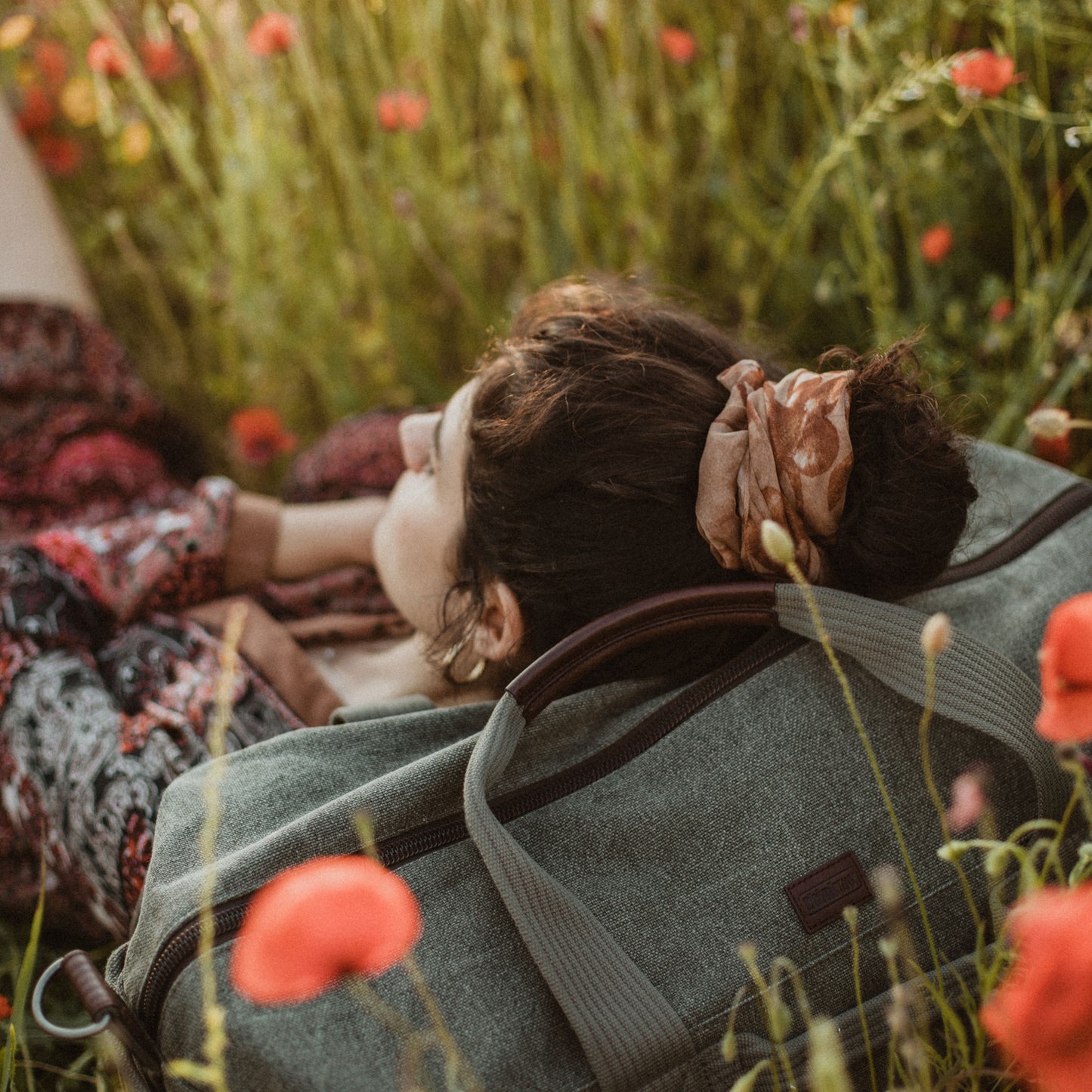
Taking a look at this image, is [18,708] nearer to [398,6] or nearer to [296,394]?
[296,394]

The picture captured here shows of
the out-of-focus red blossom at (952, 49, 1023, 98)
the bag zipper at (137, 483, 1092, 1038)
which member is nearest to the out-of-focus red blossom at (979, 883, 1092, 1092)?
the bag zipper at (137, 483, 1092, 1038)

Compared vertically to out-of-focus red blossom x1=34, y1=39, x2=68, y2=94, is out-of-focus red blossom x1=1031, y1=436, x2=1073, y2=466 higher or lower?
lower

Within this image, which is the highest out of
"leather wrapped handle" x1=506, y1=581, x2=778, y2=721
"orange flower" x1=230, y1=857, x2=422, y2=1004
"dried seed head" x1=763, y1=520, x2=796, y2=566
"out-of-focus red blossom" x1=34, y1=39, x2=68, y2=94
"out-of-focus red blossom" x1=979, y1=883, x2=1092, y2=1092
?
"out-of-focus red blossom" x1=34, y1=39, x2=68, y2=94

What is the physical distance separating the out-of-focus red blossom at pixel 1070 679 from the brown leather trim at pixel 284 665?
0.87m

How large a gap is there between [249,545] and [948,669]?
1.03 metres

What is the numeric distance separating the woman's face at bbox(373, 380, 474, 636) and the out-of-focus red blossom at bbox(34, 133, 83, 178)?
1627mm

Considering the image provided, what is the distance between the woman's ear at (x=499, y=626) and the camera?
1.05 metres

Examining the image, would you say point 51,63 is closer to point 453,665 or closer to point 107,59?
point 107,59

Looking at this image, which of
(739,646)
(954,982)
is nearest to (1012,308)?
(739,646)

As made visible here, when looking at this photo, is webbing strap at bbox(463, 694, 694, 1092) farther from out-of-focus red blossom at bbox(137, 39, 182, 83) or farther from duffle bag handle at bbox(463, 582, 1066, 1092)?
out-of-focus red blossom at bbox(137, 39, 182, 83)

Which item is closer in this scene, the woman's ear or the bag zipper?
the bag zipper

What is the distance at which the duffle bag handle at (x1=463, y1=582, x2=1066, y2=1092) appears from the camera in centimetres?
71

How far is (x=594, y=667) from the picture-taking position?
830 millimetres

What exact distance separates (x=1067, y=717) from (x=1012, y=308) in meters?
1.30
